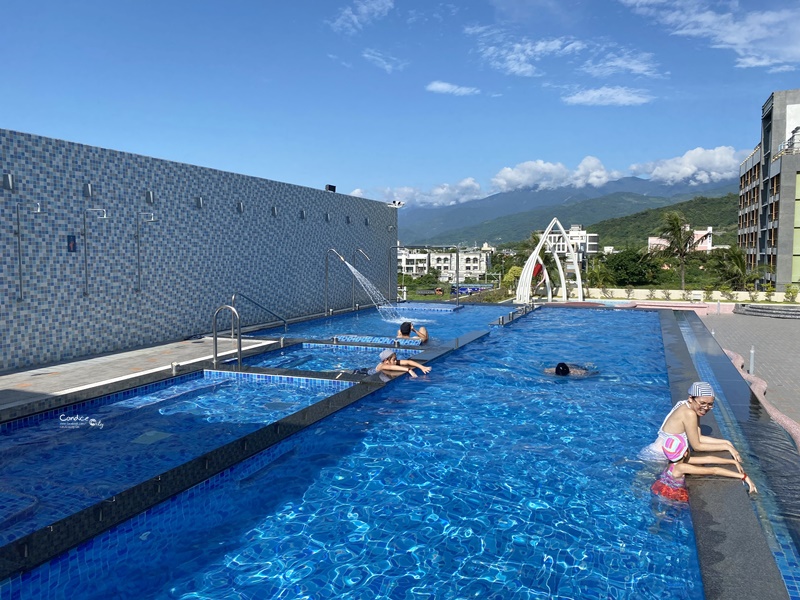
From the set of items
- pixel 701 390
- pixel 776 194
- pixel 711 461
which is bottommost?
pixel 711 461

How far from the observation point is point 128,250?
29.7 feet

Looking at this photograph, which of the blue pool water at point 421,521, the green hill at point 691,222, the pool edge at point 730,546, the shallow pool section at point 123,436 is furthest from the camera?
the green hill at point 691,222

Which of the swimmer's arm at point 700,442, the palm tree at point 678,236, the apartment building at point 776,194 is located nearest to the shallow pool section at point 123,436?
the swimmer's arm at point 700,442

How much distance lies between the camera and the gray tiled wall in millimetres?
7543

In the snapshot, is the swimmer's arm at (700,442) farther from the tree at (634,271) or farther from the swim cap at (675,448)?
the tree at (634,271)

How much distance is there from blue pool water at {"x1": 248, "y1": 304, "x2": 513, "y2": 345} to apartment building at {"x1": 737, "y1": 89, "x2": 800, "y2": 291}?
20.4 m

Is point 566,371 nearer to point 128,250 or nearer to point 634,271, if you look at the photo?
point 128,250

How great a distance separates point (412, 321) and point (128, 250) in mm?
6950

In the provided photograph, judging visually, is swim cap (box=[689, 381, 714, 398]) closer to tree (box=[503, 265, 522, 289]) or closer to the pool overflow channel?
the pool overflow channel

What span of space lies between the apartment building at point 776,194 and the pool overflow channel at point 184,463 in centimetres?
2678

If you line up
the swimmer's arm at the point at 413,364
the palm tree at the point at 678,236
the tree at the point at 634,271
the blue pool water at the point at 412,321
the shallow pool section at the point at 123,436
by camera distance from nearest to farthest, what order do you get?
the shallow pool section at the point at 123,436, the swimmer's arm at the point at 413,364, the blue pool water at the point at 412,321, the palm tree at the point at 678,236, the tree at the point at 634,271

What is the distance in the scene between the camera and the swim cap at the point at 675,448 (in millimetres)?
4277

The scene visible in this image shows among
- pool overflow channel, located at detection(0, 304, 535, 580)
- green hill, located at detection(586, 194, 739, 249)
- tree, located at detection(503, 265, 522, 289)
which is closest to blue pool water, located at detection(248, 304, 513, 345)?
pool overflow channel, located at detection(0, 304, 535, 580)

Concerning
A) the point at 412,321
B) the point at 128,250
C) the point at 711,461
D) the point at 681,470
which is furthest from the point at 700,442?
the point at 412,321
